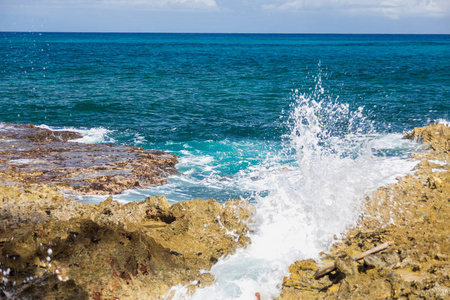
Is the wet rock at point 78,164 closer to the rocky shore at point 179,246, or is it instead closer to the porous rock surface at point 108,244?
the porous rock surface at point 108,244

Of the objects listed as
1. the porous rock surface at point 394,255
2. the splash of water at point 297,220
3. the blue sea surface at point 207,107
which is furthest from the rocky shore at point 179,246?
the blue sea surface at point 207,107

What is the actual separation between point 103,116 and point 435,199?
14368 millimetres

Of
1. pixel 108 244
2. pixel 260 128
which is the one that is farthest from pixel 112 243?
pixel 260 128

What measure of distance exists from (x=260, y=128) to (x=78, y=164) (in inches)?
312

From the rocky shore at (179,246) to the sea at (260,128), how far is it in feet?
0.88

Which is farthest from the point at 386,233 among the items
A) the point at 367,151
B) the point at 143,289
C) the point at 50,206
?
the point at 50,206

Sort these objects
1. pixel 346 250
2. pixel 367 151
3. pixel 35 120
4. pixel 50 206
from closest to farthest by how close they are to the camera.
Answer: pixel 346 250 → pixel 50 206 → pixel 367 151 → pixel 35 120

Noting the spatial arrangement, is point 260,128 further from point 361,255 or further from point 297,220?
point 361,255

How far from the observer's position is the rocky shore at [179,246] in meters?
4.26

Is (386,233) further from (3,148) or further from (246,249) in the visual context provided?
(3,148)

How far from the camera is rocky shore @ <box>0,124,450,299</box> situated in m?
4.26

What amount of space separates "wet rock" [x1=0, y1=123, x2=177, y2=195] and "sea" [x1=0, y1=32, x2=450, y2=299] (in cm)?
47

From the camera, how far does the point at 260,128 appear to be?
15.6 metres

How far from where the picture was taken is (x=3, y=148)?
426 inches
